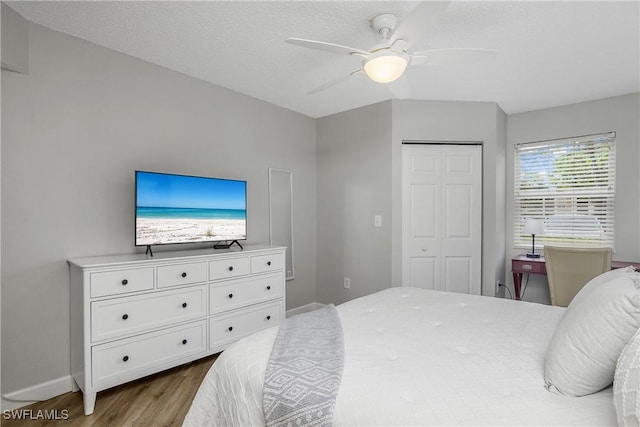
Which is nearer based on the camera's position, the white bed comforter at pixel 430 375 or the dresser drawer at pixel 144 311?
the white bed comforter at pixel 430 375

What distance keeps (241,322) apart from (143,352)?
789 mm

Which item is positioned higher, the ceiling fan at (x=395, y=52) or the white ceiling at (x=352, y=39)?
the white ceiling at (x=352, y=39)

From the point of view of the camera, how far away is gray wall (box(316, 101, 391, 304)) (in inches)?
148

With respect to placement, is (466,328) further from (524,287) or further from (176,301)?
(524,287)

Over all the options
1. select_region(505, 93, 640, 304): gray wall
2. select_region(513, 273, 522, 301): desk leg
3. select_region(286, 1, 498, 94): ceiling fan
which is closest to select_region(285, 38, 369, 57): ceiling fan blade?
select_region(286, 1, 498, 94): ceiling fan

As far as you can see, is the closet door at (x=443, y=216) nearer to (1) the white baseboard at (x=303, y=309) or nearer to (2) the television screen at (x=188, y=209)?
(1) the white baseboard at (x=303, y=309)

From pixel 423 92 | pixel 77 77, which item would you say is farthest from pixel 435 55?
pixel 77 77

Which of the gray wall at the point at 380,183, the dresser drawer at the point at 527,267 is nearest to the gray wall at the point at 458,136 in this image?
the gray wall at the point at 380,183

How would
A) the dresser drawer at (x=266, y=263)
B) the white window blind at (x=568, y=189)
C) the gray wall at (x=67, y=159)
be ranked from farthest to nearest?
1. the white window blind at (x=568, y=189)
2. the dresser drawer at (x=266, y=263)
3. the gray wall at (x=67, y=159)

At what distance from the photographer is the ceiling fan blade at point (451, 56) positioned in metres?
1.94

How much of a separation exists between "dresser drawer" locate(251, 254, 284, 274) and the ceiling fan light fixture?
1.79 meters

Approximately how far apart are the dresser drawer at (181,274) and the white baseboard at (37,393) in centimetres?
91

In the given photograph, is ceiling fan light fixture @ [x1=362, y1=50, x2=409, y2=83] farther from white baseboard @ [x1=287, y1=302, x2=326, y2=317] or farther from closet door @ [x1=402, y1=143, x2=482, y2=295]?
white baseboard @ [x1=287, y1=302, x2=326, y2=317]

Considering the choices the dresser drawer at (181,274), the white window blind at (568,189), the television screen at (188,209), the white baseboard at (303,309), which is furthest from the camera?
the white baseboard at (303,309)
